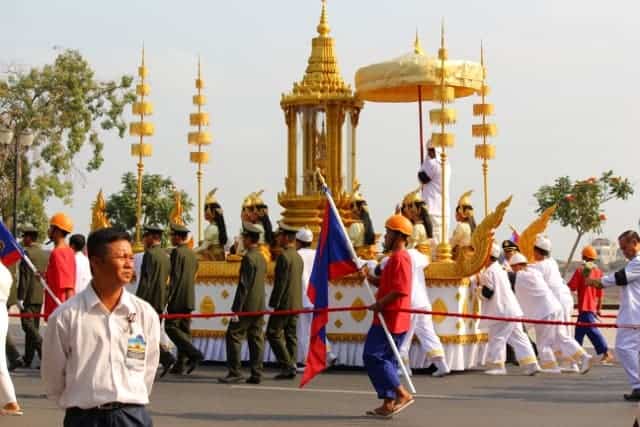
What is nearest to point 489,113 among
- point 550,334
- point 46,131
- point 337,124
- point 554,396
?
point 337,124

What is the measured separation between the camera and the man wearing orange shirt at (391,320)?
37.6 feet

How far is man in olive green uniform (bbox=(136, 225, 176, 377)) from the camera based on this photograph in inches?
599

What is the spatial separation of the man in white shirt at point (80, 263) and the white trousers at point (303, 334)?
9.67 feet

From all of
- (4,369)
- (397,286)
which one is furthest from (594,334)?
(4,369)

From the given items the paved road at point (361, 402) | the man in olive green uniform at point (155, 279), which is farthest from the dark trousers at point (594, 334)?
the man in olive green uniform at point (155, 279)

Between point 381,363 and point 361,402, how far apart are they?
1.51 meters

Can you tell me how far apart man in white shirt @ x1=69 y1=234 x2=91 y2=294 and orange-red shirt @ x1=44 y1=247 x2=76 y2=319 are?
2.97ft

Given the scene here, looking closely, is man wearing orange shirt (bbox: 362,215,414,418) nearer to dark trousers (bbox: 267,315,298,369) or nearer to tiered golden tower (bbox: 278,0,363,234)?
dark trousers (bbox: 267,315,298,369)

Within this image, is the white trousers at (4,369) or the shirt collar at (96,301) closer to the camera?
the shirt collar at (96,301)

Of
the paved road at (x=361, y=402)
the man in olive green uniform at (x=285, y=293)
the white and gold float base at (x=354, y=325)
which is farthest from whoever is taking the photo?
the white and gold float base at (x=354, y=325)

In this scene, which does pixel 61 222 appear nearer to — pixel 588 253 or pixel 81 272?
pixel 81 272

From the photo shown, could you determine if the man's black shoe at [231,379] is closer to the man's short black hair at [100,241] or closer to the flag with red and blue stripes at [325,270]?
the flag with red and blue stripes at [325,270]

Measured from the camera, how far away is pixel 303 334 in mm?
17203

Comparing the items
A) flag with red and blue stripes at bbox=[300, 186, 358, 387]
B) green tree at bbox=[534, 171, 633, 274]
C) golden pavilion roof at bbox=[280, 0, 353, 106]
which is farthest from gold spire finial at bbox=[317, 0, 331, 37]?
green tree at bbox=[534, 171, 633, 274]
